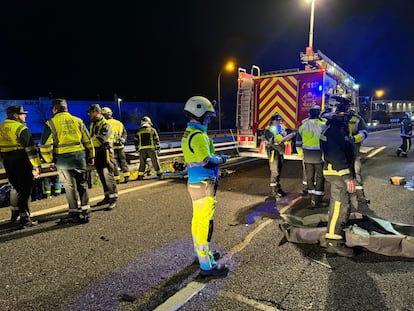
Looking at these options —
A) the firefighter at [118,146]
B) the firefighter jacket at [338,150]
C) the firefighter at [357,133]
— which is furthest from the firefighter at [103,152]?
the firefighter at [357,133]

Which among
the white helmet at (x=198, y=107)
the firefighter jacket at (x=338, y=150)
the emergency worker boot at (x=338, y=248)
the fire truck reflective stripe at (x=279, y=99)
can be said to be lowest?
the emergency worker boot at (x=338, y=248)

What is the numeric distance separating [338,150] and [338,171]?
0.83 ft

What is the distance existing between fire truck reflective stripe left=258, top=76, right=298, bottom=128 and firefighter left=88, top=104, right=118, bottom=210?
15.9 feet

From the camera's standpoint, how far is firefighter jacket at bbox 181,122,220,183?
285cm

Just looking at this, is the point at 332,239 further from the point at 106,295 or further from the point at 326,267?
the point at 106,295

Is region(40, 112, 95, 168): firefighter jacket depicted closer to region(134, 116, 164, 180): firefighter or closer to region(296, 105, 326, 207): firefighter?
region(134, 116, 164, 180): firefighter

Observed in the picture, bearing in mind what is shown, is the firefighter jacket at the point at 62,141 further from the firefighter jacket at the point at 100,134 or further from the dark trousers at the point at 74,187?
the firefighter jacket at the point at 100,134

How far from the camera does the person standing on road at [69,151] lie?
4375 mm

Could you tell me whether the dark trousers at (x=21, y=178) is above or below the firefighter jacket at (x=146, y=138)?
below

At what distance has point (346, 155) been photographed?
3.58m

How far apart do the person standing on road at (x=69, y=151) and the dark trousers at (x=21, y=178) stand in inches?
13.1

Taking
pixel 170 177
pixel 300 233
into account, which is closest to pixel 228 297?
pixel 300 233

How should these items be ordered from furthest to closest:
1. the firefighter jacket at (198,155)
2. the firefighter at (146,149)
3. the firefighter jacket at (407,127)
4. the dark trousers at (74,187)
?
1. the firefighter jacket at (407,127)
2. the firefighter at (146,149)
3. the dark trousers at (74,187)
4. the firefighter jacket at (198,155)

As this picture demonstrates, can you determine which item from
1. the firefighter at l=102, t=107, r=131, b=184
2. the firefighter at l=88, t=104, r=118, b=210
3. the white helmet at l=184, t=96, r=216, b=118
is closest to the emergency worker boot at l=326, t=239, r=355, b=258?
the white helmet at l=184, t=96, r=216, b=118
